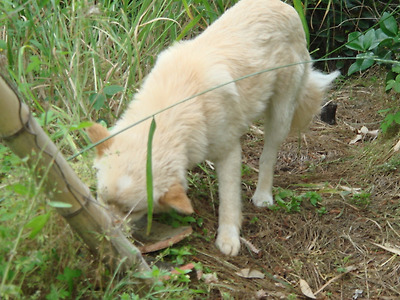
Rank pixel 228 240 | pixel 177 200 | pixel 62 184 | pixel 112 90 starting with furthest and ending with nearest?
pixel 112 90, pixel 228 240, pixel 177 200, pixel 62 184

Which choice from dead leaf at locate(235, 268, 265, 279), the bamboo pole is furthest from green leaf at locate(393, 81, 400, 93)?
the bamboo pole

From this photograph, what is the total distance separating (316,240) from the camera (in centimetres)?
407

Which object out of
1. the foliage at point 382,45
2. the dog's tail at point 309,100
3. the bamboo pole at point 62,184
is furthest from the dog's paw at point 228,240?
the foliage at point 382,45

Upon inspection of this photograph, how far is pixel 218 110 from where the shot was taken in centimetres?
372

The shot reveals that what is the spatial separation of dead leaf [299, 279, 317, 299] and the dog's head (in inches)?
39.0

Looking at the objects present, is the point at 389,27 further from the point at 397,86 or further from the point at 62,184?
the point at 62,184

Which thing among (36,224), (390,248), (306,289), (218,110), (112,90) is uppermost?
(36,224)

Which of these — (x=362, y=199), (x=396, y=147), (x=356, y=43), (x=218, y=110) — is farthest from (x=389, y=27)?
(x=218, y=110)

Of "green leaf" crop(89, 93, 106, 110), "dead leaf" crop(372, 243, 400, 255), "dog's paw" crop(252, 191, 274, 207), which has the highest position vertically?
"green leaf" crop(89, 93, 106, 110)

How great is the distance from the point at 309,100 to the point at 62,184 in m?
2.98

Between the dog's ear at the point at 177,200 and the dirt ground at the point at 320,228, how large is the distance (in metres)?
0.50

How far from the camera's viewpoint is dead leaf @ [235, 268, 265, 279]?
356 cm

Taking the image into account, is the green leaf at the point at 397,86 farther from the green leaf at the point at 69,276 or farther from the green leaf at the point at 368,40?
the green leaf at the point at 69,276

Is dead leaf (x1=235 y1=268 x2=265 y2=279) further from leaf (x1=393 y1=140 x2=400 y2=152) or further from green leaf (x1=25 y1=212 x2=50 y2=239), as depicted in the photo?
leaf (x1=393 y1=140 x2=400 y2=152)
